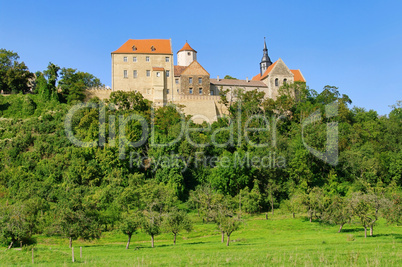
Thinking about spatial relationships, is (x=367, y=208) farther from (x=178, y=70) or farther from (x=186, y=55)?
(x=186, y=55)

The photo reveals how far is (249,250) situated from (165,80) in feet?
136

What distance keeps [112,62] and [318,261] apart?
49.2 meters

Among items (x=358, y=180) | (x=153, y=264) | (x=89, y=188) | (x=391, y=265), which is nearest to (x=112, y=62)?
(x=89, y=188)

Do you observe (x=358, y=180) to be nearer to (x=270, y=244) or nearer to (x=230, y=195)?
(x=230, y=195)

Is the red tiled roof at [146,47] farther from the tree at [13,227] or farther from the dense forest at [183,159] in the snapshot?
the tree at [13,227]

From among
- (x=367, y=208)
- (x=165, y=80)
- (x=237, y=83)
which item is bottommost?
(x=367, y=208)

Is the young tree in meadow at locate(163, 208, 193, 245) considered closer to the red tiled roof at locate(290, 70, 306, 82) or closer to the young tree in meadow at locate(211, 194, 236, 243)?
the young tree in meadow at locate(211, 194, 236, 243)

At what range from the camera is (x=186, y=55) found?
73750mm


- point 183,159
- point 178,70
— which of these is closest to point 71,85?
point 178,70

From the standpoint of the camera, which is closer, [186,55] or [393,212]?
[393,212]

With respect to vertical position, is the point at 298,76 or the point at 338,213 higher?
the point at 298,76

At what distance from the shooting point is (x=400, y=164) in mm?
49469

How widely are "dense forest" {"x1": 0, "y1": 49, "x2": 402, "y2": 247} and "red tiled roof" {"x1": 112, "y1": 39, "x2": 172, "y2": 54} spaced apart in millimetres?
8585

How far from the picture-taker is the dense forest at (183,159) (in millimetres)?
39750
